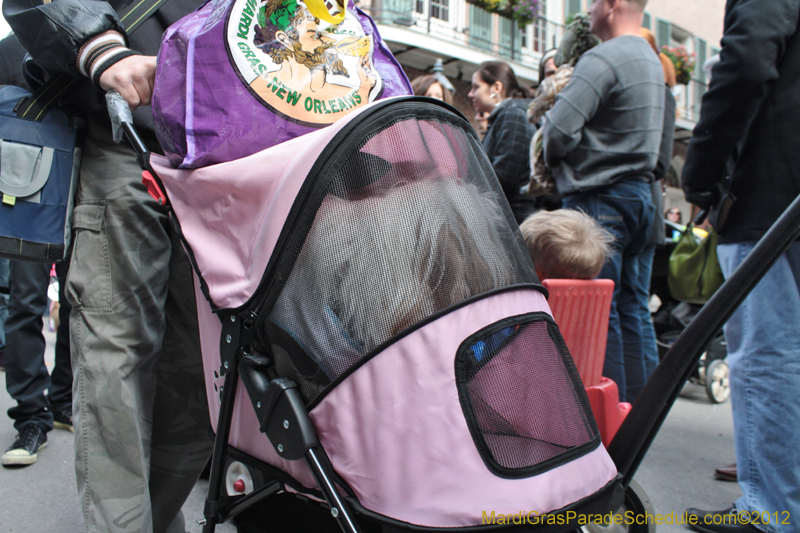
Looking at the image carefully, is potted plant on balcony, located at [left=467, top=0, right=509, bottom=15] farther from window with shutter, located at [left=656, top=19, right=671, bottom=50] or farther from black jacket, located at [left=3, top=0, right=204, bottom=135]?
black jacket, located at [left=3, top=0, right=204, bottom=135]

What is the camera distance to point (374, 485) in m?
0.86

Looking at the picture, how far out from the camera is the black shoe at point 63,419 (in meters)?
2.87

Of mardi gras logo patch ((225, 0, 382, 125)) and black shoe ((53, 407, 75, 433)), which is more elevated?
mardi gras logo patch ((225, 0, 382, 125))

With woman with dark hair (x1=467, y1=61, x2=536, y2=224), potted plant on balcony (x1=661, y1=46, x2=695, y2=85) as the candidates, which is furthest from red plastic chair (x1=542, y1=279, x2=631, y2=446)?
potted plant on balcony (x1=661, y1=46, x2=695, y2=85)

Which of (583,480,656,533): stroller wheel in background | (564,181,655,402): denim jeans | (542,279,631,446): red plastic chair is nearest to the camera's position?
(583,480,656,533): stroller wheel in background

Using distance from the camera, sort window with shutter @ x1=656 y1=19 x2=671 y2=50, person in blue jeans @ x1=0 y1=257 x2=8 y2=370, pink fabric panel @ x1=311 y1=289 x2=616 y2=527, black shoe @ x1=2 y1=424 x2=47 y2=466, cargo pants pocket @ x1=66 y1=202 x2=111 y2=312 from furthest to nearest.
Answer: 1. window with shutter @ x1=656 y1=19 x2=671 y2=50
2. person in blue jeans @ x1=0 y1=257 x2=8 y2=370
3. black shoe @ x1=2 y1=424 x2=47 y2=466
4. cargo pants pocket @ x1=66 y1=202 x2=111 y2=312
5. pink fabric panel @ x1=311 y1=289 x2=616 y2=527

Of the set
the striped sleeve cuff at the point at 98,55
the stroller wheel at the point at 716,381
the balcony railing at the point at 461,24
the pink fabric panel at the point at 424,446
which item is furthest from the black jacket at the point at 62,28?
the balcony railing at the point at 461,24

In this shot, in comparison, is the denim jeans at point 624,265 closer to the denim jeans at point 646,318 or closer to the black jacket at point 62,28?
the denim jeans at point 646,318

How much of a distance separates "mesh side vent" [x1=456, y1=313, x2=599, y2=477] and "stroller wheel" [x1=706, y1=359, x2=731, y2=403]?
3307 mm

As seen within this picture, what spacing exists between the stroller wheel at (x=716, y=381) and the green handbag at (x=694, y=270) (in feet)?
1.71

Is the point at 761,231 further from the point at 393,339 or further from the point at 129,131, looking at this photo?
the point at 129,131

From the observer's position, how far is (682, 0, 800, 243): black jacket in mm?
1804

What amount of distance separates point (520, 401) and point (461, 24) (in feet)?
42.6

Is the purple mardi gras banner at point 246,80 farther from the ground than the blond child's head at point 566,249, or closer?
farther from the ground
